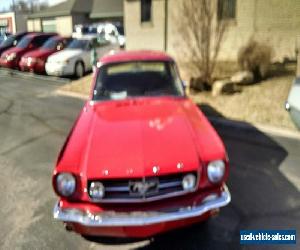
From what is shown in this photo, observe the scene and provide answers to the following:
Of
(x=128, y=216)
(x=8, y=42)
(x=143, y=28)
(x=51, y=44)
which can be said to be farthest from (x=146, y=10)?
(x=128, y=216)

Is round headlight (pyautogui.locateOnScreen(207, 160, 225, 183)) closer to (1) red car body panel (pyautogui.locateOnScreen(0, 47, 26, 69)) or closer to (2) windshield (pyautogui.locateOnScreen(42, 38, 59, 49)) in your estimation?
(2) windshield (pyautogui.locateOnScreen(42, 38, 59, 49))

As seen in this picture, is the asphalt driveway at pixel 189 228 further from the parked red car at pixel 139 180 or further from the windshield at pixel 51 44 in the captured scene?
the windshield at pixel 51 44

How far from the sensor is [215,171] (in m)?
3.59

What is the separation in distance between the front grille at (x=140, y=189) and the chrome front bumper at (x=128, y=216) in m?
0.13

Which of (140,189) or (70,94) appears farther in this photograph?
(70,94)

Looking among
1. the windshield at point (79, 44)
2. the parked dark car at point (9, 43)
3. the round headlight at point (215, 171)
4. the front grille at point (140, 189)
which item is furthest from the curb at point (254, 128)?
the parked dark car at point (9, 43)

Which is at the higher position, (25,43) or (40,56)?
(25,43)

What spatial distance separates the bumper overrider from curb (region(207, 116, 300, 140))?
4.41 meters

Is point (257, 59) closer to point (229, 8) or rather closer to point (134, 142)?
point (229, 8)

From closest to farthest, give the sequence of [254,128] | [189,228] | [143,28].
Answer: [189,228]
[254,128]
[143,28]

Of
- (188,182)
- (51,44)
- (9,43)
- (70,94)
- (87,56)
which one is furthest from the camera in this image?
(9,43)

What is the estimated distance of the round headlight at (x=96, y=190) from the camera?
345 centimetres

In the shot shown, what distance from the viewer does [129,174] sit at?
341 centimetres

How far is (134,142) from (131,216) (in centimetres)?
79
